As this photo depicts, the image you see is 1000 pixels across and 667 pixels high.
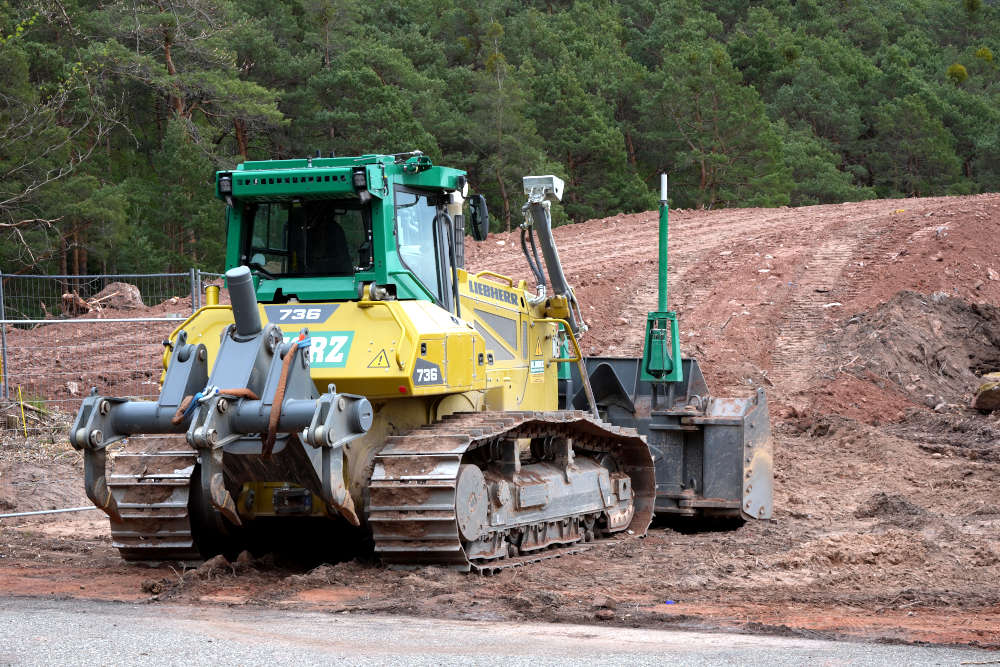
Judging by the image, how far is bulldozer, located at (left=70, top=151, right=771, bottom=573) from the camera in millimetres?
8055

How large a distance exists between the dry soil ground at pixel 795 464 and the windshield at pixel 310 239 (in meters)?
2.12

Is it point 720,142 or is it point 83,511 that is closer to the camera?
point 83,511

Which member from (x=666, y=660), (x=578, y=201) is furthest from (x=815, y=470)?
(x=578, y=201)

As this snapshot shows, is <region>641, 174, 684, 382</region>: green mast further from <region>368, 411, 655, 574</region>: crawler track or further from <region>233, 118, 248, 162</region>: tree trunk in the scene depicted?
<region>233, 118, 248, 162</region>: tree trunk

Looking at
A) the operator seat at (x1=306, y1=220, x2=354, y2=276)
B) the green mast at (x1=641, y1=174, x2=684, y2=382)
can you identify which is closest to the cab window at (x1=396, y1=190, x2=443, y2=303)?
the operator seat at (x1=306, y1=220, x2=354, y2=276)

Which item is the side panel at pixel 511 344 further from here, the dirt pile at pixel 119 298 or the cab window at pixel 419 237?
the dirt pile at pixel 119 298

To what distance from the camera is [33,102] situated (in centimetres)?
2962

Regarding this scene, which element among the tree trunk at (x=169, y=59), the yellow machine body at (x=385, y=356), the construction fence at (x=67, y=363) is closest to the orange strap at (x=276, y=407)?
the yellow machine body at (x=385, y=356)

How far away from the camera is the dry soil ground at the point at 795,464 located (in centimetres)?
789

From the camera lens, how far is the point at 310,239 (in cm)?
929

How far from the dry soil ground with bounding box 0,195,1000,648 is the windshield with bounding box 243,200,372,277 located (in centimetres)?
212

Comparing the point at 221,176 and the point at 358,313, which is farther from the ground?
the point at 221,176

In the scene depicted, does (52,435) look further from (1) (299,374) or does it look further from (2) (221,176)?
(1) (299,374)

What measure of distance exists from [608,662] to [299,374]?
2946mm
